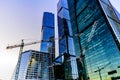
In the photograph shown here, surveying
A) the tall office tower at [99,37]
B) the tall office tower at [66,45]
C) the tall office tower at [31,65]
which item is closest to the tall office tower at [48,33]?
the tall office tower at [31,65]

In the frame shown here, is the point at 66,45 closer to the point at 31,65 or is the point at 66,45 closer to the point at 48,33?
the point at 31,65

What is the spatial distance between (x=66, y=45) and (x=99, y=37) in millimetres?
44291

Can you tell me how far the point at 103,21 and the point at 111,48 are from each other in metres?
15.9

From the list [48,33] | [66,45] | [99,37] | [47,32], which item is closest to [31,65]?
[66,45]

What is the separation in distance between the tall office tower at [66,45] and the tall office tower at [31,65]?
18994mm

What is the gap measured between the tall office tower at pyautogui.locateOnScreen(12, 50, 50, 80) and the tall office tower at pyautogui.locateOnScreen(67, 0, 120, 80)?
42783 millimetres

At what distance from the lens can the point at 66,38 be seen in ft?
412

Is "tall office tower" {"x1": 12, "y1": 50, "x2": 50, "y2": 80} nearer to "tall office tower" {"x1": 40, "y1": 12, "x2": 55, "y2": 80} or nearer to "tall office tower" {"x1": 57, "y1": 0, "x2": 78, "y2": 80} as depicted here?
"tall office tower" {"x1": 57, "y1": 0, "x2": 78, "y2": 80}

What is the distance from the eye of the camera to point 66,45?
124438mm

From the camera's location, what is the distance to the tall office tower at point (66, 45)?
378ft

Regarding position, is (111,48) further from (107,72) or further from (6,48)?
(6,48)

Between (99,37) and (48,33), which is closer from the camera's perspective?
(99,37)

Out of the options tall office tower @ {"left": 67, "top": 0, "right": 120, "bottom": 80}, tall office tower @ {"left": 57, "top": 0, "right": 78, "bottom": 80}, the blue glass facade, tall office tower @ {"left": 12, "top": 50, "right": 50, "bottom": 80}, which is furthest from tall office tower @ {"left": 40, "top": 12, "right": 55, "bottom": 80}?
tall office tower @ {"left": 67, "top": 0, "right": 120, "bottom": 80}

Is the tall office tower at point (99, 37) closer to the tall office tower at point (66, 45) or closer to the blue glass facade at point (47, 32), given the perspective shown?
the tall office tower at point (66, 45)
